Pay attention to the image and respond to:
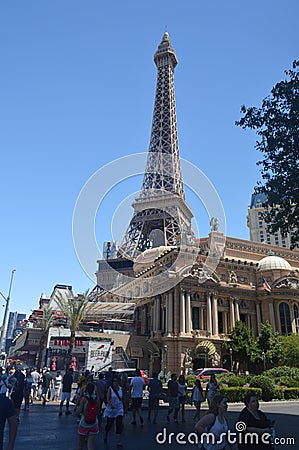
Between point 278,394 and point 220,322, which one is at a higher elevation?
point 220,322

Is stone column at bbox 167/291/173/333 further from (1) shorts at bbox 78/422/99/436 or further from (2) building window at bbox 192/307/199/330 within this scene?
(1) shorts at bbox 78/422/99/436

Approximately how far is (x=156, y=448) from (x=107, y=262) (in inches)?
3596

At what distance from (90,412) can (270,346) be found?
125ft

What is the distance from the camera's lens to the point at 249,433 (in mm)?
5488

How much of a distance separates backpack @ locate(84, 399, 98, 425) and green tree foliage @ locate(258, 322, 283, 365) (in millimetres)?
37740

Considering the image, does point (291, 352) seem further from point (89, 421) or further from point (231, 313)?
point (89, 421)

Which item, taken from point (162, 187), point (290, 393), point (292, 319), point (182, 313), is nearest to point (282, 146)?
point (290, 393)

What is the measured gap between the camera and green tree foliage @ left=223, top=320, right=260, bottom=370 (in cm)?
4184

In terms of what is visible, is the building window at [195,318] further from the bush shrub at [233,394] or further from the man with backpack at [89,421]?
the man with backpack at [89,421]

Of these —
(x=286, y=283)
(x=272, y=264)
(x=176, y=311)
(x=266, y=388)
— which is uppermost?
(x=272, y=264)

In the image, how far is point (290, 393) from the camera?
25.2 metres

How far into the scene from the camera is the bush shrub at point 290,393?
25.0 meters

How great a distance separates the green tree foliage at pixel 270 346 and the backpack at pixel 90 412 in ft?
124

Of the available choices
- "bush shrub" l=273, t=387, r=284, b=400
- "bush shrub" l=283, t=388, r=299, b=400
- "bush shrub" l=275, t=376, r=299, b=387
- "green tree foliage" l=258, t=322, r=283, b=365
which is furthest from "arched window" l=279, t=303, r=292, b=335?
"bush shrub" l=273, t=387, r=284, b=400
